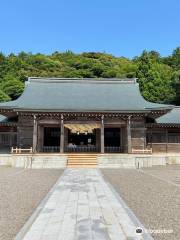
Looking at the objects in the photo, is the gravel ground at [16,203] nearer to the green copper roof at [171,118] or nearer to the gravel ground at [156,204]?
the gravel ground at [156,204]

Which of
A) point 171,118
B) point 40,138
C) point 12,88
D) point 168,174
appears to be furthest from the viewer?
point 12,88

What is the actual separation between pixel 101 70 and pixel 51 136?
51150mm

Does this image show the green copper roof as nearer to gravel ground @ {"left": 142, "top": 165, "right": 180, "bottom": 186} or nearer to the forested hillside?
gravel ground @ {"left": 142, "top": 165, "right": 180, "bottom": 186}

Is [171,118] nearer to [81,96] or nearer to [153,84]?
[81,96]

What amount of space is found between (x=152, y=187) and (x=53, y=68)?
6836 centimetres

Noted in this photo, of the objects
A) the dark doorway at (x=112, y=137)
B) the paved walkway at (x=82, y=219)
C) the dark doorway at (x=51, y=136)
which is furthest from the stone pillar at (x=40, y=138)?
the paved walkway at (x=82, y=219)

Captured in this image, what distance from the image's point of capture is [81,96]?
27.2 m

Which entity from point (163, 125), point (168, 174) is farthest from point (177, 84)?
point (168, 174)

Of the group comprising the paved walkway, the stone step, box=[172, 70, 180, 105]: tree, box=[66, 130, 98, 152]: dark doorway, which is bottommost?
the paved walkway

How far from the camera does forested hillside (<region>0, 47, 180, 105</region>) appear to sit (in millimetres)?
48094

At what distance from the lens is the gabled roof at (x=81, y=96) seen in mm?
23188

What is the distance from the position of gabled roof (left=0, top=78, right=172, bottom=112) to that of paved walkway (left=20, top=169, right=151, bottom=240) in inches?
539

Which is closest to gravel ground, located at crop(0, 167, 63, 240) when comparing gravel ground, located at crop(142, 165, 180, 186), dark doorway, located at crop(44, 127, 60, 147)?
gravel ground, located at crop(142, 165, 180, 186)

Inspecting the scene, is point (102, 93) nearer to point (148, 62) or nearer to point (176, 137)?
point (176, 137)
